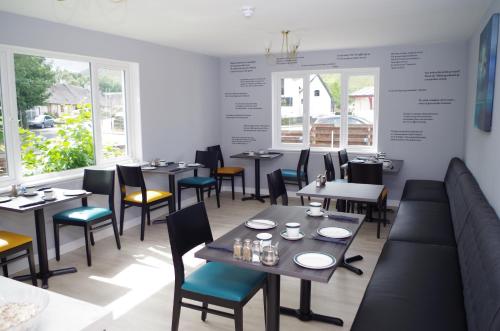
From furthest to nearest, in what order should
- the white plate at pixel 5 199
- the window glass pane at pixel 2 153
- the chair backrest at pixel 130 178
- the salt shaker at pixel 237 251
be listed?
1. the chair backrest at pixel 130 178
2. the window glass pane at pixel 2 153
3. the white plate at pixel 5 199
4. the salt shaker at pixel 237 251

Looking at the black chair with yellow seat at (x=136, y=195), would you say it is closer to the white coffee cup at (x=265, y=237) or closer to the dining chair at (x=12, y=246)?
the dining chair at (x=12, y=246)

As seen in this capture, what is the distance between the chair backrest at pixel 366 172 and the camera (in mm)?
4723

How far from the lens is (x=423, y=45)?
563cm

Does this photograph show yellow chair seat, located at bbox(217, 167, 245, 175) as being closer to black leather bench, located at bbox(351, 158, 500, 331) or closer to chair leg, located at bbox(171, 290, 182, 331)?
black leather bench, located at bbox(351, 158, 500, 331)

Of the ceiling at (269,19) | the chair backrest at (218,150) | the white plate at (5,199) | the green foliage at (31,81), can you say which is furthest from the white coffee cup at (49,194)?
the chair backrest at (218,150)

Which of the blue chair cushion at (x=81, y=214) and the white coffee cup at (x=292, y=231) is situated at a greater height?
the white coffee cup at (x=292, y=231)

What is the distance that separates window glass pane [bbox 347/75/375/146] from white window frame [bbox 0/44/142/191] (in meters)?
3.24

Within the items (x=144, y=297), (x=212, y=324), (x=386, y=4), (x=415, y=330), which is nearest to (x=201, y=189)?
(x=144, y=297)

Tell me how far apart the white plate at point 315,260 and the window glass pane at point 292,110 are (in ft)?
15.4

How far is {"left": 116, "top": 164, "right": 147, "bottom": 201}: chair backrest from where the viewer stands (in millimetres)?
4520

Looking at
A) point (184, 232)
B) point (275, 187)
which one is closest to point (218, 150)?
point (275, 187)

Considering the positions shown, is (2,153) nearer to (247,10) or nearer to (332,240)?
(247,10)

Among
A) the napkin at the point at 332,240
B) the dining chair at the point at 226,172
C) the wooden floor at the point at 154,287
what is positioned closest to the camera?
the napkin at the point at 332,240

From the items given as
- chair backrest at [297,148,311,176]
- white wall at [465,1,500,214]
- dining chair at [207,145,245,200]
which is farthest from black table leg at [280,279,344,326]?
dining chair at [207,145,245,200]
